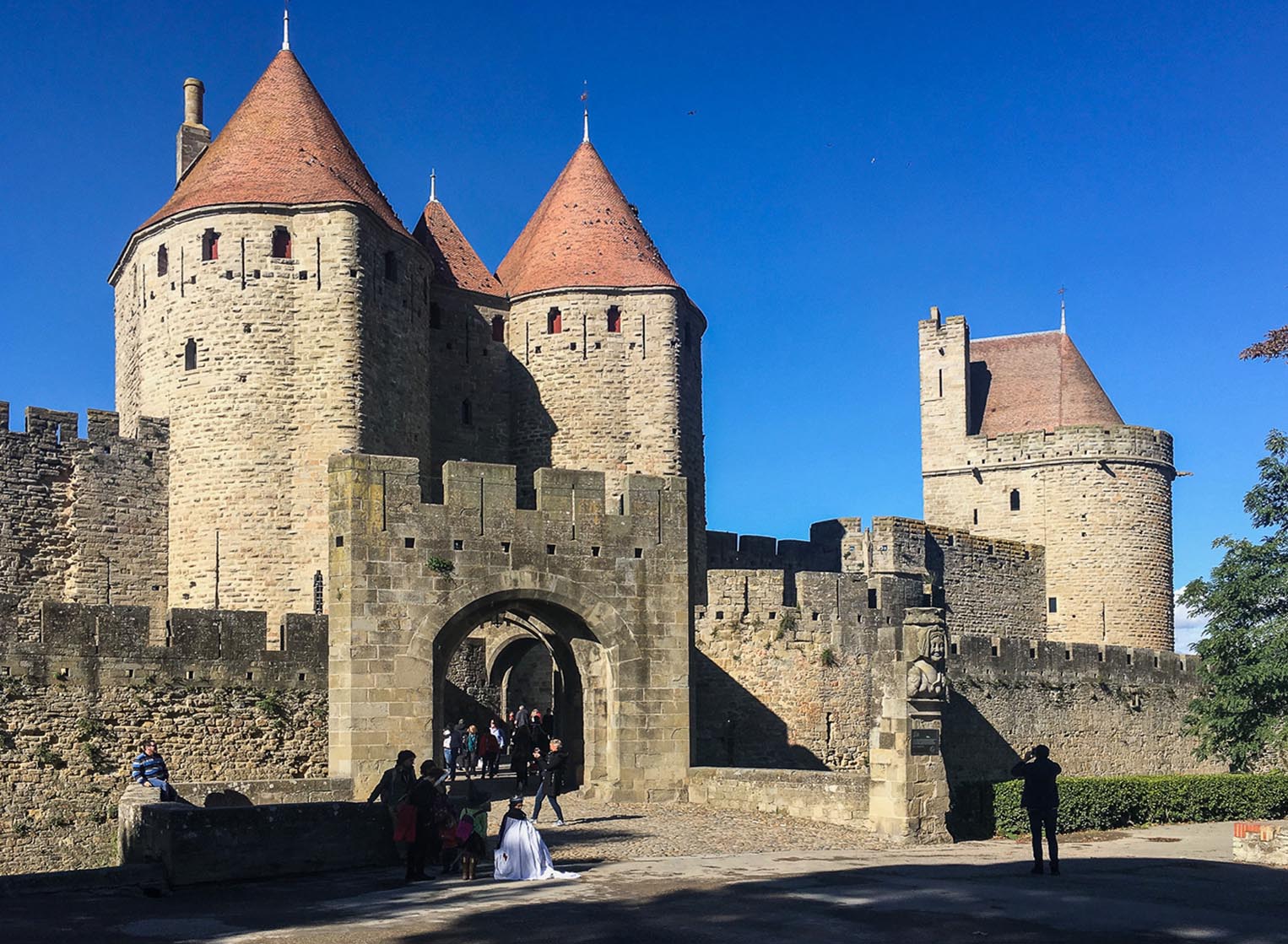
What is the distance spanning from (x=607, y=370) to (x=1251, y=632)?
1505cm

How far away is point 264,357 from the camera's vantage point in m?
31.4

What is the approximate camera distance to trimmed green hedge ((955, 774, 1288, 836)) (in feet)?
79.4

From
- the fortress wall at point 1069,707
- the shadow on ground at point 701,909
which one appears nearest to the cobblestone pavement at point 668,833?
the shadow on ground at point 701,909

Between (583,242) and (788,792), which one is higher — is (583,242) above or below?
above

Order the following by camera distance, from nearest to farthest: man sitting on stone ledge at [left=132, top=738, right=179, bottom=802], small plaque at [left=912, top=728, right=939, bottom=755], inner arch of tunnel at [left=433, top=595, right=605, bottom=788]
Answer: man sitting on stone ledge at [left=132, top=738, right=179, bottom=802] → small plaque at [left=912, top=728, right=939, bottom=755] → inner arch of tunnel at [left=433, top=595, right=605, bottom=788]

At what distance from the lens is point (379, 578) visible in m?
21.1

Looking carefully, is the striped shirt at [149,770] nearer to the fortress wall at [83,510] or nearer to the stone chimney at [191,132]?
the fortress wall at [83,510]

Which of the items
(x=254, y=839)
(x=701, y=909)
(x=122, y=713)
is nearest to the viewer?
(x=701, y=909)

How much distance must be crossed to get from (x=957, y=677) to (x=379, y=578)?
15028 mm

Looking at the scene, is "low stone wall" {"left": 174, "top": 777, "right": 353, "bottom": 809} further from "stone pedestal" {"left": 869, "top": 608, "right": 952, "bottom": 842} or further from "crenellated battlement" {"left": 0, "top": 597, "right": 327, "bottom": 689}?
"stone pedestal" {"left": 869, "top": 608, "right": 952, "bottom": 842}

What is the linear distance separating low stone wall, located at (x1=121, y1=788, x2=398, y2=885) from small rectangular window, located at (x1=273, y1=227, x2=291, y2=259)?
17598 mm

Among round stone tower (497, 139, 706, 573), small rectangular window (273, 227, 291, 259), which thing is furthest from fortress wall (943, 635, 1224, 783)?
small rectangular window (273, 227, 291, 259)

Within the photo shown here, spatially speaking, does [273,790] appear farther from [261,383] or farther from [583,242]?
[583,242]

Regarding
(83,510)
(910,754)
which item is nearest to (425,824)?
(910,754)
